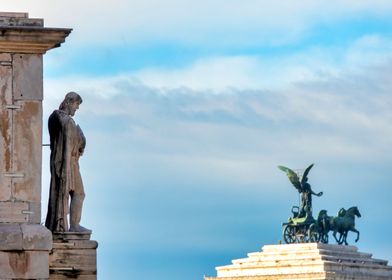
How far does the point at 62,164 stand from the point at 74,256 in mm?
1549

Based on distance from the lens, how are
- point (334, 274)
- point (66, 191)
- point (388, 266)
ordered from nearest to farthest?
1. point (66, 191)
2. point (334, 274)
3. point (388, 266)

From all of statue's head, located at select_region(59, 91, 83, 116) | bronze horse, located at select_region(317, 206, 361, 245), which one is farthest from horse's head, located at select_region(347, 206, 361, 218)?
statue's head, located at select_region(59, 91, 83, 116)

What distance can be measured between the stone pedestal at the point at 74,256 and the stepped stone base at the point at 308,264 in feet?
401

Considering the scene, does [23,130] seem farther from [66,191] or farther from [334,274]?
[334,274]

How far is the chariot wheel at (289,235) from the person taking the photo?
172 m

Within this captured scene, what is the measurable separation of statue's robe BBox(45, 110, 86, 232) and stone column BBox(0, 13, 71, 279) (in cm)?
180

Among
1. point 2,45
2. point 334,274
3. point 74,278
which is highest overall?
point 334,274

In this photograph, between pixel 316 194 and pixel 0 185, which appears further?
pixel 316 194

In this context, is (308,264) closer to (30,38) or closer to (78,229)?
(78,229)

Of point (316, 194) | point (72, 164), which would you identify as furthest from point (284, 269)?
point (72, 164)

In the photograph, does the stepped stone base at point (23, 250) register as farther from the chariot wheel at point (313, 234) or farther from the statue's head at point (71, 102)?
the chariot wheel at point (313, 234)

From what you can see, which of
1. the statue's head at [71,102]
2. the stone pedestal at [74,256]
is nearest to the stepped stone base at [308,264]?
the statue's head at [71,102]

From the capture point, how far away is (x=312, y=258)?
162m

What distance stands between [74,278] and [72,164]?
1906 millimetres
